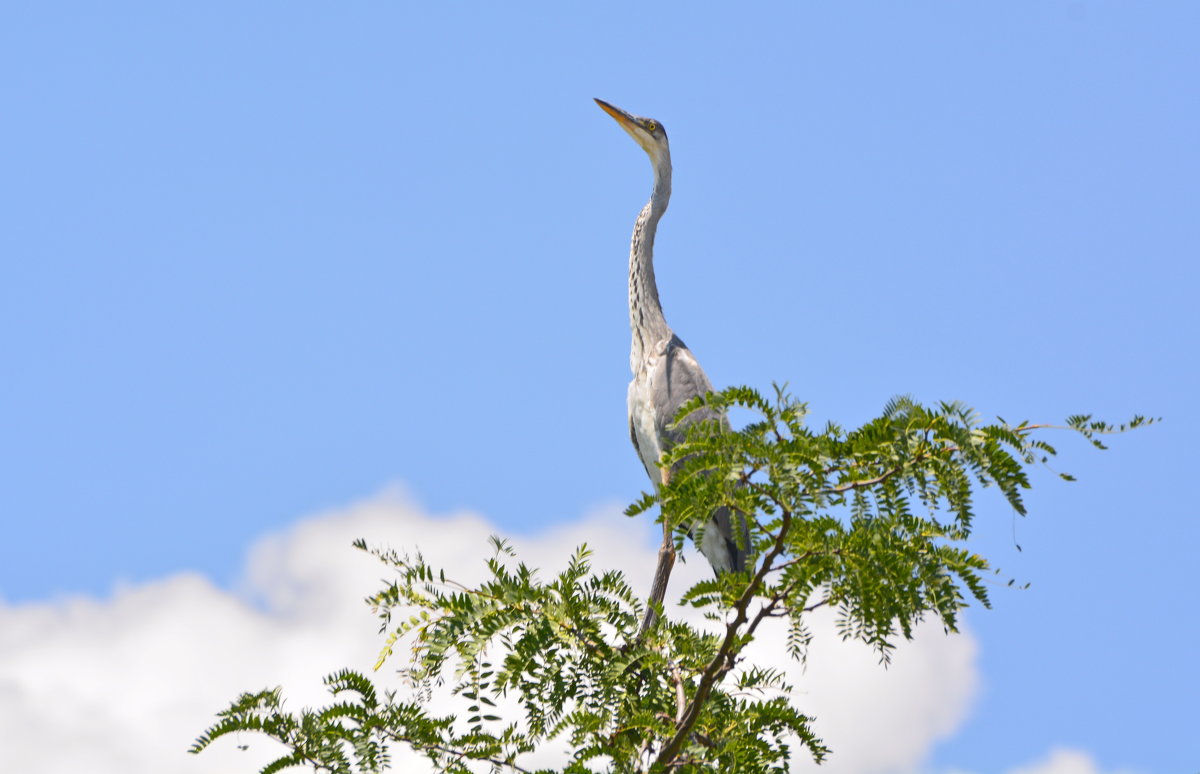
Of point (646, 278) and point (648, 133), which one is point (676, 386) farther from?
point (648, 133)

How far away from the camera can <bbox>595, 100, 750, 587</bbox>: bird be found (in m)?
7.61

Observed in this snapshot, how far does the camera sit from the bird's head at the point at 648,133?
30.3 feet

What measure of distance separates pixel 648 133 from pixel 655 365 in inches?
86.1

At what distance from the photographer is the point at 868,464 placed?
3463 millimetres

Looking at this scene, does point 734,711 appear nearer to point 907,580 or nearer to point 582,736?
point 582,736

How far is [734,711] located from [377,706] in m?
1.27

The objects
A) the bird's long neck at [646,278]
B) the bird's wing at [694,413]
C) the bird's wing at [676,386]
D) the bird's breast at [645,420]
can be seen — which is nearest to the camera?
the bird's wing at [694,413]

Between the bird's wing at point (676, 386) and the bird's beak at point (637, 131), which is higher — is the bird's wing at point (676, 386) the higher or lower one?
the lower one

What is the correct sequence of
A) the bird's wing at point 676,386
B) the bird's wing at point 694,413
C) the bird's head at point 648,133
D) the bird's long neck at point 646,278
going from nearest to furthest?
1. the bird's wing at point 694,413
2. the bird's wing at point 676,386
3. the bird's long neck at point 646,278
4. the bird's head at point 648,133

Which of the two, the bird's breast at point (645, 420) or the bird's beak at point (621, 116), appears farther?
the bird's beak at point (621, 116)

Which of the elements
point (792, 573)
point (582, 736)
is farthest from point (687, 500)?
point (582, 736)

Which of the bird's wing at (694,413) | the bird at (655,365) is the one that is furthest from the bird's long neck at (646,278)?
the bird's wing at (694,413)

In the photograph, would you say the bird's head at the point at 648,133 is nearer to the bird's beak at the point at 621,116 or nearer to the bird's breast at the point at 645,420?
the bird's beak at the point at 621,116

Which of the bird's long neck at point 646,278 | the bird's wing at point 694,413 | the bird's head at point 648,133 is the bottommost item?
the bird's wing at point 694,413
